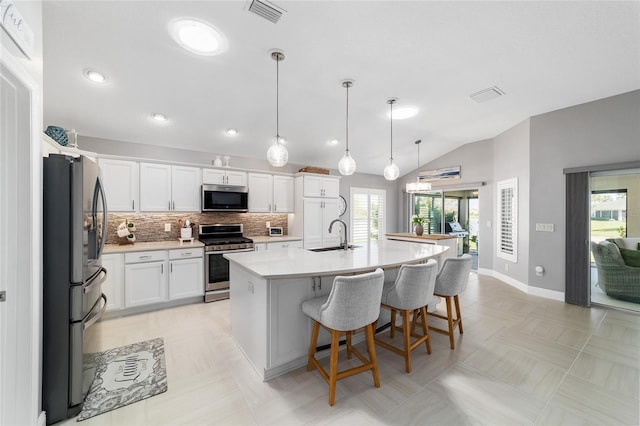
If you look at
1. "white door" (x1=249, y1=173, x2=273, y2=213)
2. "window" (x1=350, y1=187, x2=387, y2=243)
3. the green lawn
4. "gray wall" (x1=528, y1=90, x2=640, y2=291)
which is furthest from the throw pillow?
"white door" (x1=249, y1=173, x2=273, y2=213)

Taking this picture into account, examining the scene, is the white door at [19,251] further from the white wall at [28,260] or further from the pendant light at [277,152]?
the pendant light at [277,152]

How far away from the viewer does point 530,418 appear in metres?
1.76

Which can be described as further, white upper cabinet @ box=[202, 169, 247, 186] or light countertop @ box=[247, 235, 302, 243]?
light countertop @ box=[247, 235, 302, 243]

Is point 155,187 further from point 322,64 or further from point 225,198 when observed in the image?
point 322,64

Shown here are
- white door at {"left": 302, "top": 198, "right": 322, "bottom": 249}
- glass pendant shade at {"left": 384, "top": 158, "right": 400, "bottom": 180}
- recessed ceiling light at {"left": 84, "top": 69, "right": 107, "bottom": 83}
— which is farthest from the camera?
white door at {"left": 302, "top": 198, "right": 322, "bottom": 249}

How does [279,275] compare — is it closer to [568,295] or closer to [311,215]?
[311,215]

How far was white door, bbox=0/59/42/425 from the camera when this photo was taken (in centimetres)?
138

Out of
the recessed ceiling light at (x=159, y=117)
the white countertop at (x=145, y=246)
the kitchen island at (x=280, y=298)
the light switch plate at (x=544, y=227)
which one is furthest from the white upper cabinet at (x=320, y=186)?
the light switch plate at (x=544, y=227)

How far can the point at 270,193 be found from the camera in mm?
5000

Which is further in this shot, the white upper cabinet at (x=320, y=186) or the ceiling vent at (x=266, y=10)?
the white upper cabinet at (x=320, y=186)

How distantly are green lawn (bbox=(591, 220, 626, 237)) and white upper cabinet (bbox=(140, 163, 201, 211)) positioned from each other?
6196mm

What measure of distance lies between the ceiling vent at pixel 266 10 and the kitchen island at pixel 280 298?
204 centimetres

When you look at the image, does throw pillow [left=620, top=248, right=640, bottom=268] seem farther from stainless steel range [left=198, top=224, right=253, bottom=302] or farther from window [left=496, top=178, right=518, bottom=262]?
stainless steel range [left=198, top=224, right=253, bottom=302]

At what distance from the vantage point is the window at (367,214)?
22.0 feet
